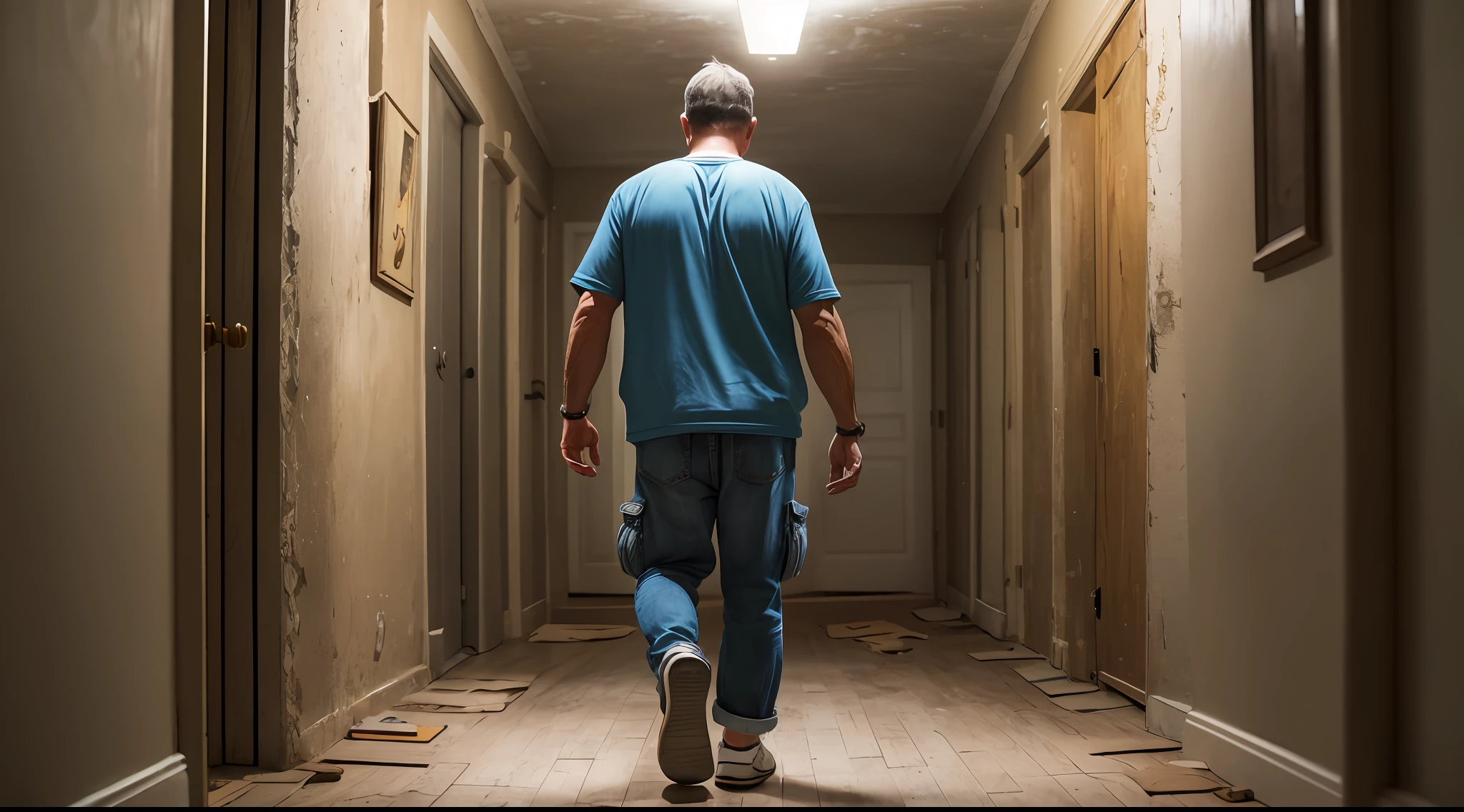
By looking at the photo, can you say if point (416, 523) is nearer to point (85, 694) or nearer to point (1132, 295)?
point (85, 694)

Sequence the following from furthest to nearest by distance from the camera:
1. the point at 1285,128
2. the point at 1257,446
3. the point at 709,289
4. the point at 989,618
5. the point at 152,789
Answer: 1. the point at 989,618
2. the point at 709,289
3. the point at 1257,446
4. the point at 1285,128
5. the point at 152,789

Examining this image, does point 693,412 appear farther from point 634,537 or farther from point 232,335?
point 232,335

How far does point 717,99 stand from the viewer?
1.93 meters

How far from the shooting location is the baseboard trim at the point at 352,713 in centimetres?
196

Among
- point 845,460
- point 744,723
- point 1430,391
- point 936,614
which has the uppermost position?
point 1430,391

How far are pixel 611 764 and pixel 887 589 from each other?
4219mm

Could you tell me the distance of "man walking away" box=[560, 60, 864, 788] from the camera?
1.77 meters

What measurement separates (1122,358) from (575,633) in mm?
2480

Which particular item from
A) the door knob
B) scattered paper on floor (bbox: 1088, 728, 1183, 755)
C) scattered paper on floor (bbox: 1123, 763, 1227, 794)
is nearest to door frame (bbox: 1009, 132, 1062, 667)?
scattered paper on floor (bbox: 1088, 728, 1183, 755)

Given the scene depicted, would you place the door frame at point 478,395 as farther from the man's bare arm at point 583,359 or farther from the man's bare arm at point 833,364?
the man's bare arm at point 833,364

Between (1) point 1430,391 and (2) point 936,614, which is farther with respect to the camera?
(2) point 936,614

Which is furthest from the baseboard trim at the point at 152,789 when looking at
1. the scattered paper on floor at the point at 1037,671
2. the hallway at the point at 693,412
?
the scattered paper on floor at the point at 1037,671

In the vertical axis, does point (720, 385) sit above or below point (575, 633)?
above

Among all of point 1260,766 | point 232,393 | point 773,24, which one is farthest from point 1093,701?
point 773,24
